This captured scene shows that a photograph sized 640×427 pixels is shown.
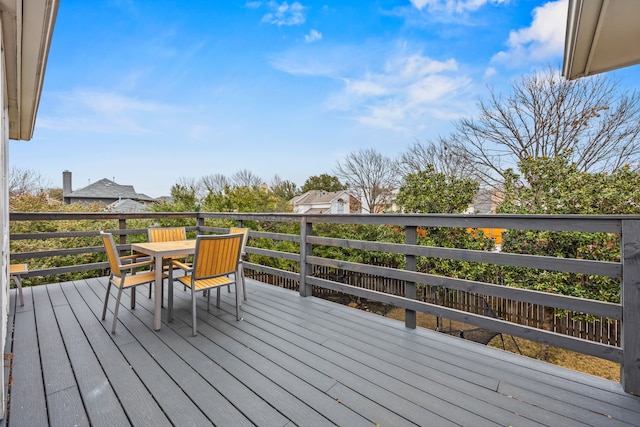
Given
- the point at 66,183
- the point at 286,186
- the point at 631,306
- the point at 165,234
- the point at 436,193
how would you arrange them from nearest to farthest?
1. the point at 631,306
2. the point at 165,234
3. the point at 436,193
4. the point at 66,183
5. the point at 286,186

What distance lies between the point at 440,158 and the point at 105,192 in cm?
2615

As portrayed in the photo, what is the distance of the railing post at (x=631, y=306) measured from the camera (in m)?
1.62

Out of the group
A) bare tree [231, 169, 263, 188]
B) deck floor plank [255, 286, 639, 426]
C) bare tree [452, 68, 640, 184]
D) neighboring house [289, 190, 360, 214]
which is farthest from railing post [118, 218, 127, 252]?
bare tree [231, 169, 263, 188]

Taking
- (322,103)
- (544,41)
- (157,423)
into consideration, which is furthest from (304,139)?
(157,423)

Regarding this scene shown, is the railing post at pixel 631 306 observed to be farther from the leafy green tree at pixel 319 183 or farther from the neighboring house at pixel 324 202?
the leafy green tree at pixel 319 183

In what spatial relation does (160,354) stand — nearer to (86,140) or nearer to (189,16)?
(189,16)

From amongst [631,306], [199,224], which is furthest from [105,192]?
[631,306]

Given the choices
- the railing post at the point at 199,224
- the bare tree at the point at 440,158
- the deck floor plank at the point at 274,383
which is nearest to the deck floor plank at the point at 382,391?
the deck floor plank at the point at 274,383

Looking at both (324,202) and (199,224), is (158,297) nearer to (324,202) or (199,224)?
(199,224)

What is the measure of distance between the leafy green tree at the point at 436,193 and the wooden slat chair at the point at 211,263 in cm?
529

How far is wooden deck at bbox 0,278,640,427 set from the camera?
1.44m

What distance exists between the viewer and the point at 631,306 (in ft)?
5.37

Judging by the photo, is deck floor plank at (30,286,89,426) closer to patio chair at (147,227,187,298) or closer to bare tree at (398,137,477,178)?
patio chair at (147,227,187,298)

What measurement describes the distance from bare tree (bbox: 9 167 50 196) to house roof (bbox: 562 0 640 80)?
2058cm
